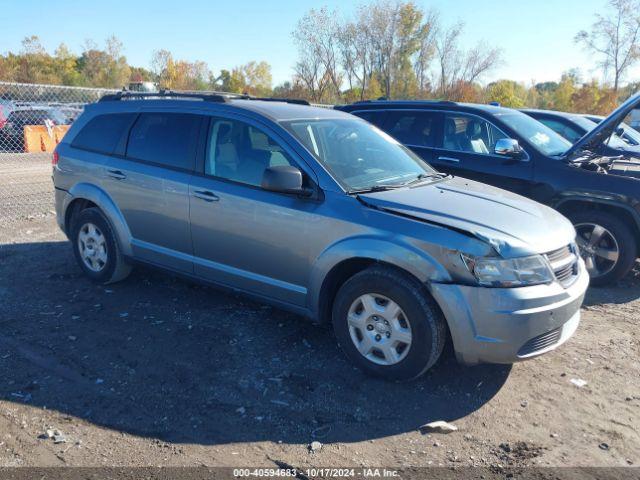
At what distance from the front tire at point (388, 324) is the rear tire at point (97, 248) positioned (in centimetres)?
259

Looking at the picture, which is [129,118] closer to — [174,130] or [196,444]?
[174,130]

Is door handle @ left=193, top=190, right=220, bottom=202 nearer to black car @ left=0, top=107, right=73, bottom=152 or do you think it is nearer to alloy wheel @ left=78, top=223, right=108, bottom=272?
alloy wheel @ left=78, top=223, right=108, bottom=272

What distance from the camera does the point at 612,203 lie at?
5.83 meters

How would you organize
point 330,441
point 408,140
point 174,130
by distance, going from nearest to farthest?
point 330,441, point 174,130, point 408,140

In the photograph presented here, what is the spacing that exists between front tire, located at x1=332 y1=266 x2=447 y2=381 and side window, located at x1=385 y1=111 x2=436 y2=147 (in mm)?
3897

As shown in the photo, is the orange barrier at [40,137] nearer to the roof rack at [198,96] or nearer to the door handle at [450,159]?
the roof rack at [198,96]

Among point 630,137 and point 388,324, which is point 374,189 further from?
point 630,137

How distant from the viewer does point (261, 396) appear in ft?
11.9

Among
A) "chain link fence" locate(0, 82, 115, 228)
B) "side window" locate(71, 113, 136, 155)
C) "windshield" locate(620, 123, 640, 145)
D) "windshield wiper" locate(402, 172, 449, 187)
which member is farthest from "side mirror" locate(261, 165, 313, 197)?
"windshield" locate(620, 123, 640, 145)

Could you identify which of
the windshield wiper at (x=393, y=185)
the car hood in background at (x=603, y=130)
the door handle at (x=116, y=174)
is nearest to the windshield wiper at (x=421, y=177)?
the windshield wiper at (x=393, y=185)

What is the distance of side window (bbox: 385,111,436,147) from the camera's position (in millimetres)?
7193

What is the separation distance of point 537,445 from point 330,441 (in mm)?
1235

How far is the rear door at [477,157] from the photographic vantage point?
6.42 metres

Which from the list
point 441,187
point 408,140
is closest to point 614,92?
point 408,140
